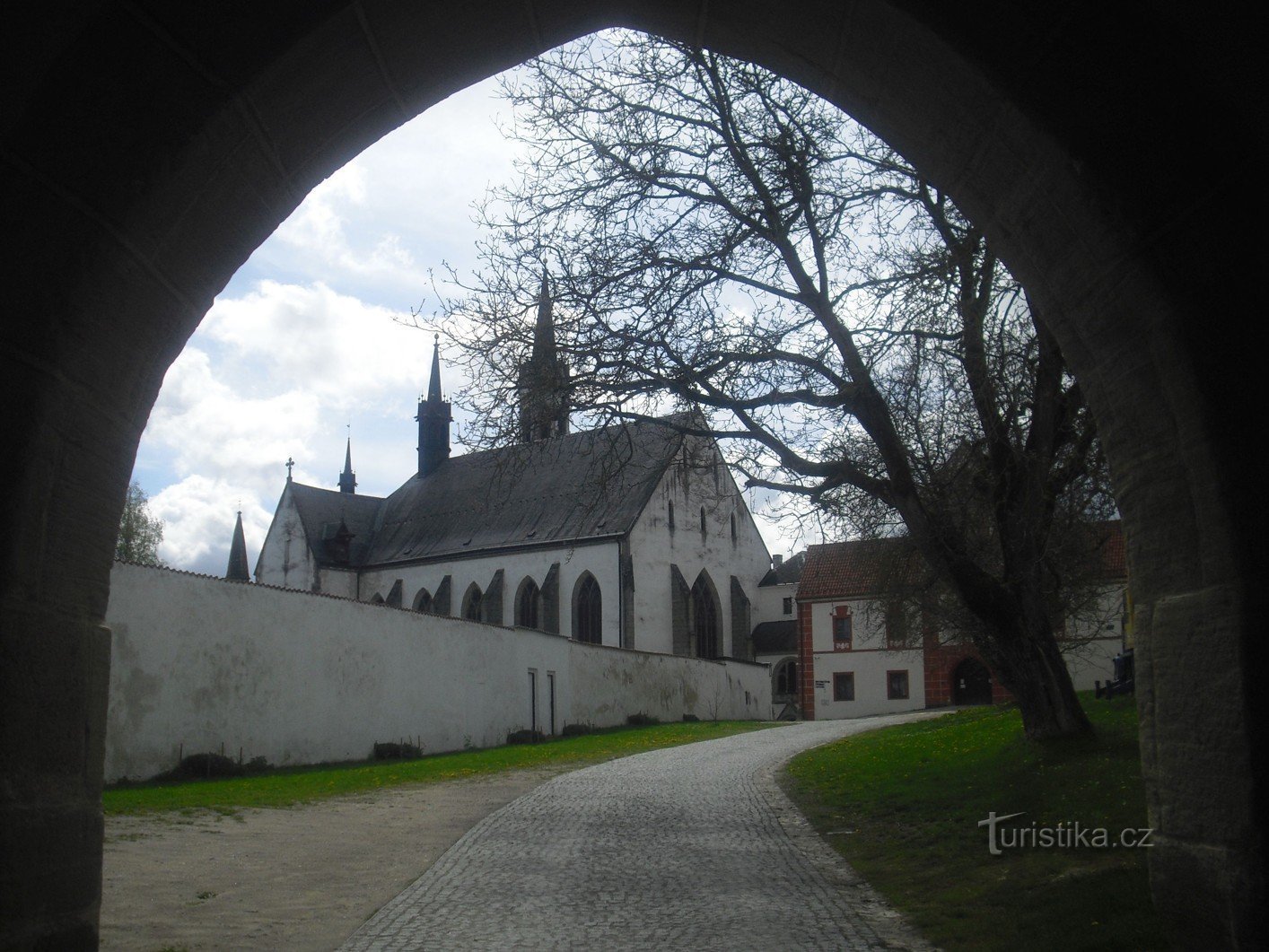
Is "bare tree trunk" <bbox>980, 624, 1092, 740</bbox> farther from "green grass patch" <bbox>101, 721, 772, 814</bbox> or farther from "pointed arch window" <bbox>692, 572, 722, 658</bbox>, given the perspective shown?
"pointed arch window" <bbox>692, 572, 722, 658</bbox>

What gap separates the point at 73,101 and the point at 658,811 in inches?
412

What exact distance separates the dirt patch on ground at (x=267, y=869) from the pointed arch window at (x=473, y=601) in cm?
3941

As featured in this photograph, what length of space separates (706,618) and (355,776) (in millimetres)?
35248

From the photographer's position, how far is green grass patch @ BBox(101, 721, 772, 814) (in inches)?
551

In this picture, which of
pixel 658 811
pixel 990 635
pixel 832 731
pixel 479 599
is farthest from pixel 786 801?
pixel 479 599

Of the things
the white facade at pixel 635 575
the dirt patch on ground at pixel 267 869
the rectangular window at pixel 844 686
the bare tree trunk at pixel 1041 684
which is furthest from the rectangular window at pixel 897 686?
the bare tree trunk at pixel 1041 684

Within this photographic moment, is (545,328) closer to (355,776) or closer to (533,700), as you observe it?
(355,776)

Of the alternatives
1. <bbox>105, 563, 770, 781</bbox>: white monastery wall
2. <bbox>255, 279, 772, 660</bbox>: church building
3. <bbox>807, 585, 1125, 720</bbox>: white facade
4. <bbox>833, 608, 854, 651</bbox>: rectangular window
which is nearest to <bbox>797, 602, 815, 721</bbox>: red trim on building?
<bbox>807, 585, 1125, 720</bbox>: white facade

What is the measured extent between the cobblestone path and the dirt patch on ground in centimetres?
31

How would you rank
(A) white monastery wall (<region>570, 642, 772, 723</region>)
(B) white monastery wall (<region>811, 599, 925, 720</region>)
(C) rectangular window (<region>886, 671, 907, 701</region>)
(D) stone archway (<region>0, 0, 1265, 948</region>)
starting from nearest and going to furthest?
(D) stone archway (<region>0, 0, 1265, 948</region>)
(A) white monastery wall (<region>570, 642, 772, 723</region>)
(B) white monastery wall (<region>811, 599, 925, 720</region>)
(C) rectangular window (<region>886, 671, 907, 701</region>)

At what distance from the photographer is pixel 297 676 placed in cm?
2131

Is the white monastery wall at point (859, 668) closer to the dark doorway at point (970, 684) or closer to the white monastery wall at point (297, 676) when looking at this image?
the dark doorway at point (970, 684)

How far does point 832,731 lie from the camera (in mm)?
29375

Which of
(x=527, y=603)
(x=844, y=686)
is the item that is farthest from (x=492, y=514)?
(x=844, y=686)
